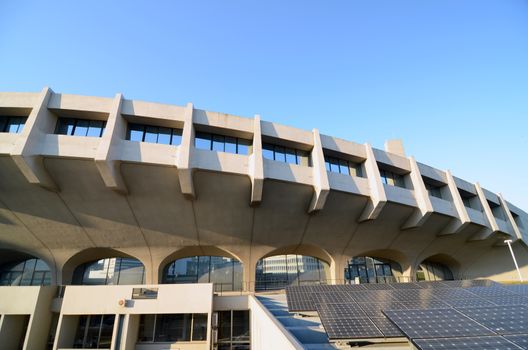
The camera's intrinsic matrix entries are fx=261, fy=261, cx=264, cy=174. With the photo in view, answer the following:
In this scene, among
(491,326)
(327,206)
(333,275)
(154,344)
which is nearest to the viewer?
(491,326)

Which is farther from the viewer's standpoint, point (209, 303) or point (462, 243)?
point (462, 243)

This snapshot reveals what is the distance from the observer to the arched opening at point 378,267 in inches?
1008

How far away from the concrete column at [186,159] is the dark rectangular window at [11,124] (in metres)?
10.6

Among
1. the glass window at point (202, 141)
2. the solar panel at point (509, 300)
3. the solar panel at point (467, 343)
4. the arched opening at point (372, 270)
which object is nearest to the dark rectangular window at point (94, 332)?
the glass window at point (202, 141)

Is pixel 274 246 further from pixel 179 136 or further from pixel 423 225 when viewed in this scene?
pixel 423 225

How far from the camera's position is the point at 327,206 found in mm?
19797

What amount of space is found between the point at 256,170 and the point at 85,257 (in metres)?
16.7

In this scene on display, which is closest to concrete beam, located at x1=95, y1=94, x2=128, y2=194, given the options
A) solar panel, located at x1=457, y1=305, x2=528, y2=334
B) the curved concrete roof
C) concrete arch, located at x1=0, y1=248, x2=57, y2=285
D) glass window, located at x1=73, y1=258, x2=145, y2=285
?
the curved concrete roof

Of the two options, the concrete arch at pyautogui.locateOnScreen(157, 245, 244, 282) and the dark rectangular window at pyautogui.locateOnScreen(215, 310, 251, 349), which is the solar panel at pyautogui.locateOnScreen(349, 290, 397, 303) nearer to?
the dark rectangular window at pyautogui.locateOnScreen(215, 310, 251, 349)

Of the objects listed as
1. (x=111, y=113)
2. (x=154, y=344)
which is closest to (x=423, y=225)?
(x=154, y=344)

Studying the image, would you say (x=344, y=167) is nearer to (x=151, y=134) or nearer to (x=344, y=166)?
(x=344, y=166)

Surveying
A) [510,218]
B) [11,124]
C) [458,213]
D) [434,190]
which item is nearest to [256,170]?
[11,124]

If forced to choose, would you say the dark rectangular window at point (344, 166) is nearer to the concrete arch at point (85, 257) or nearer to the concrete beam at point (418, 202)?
the concrete beam at point (418, 202)

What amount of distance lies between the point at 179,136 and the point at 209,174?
3.87m
